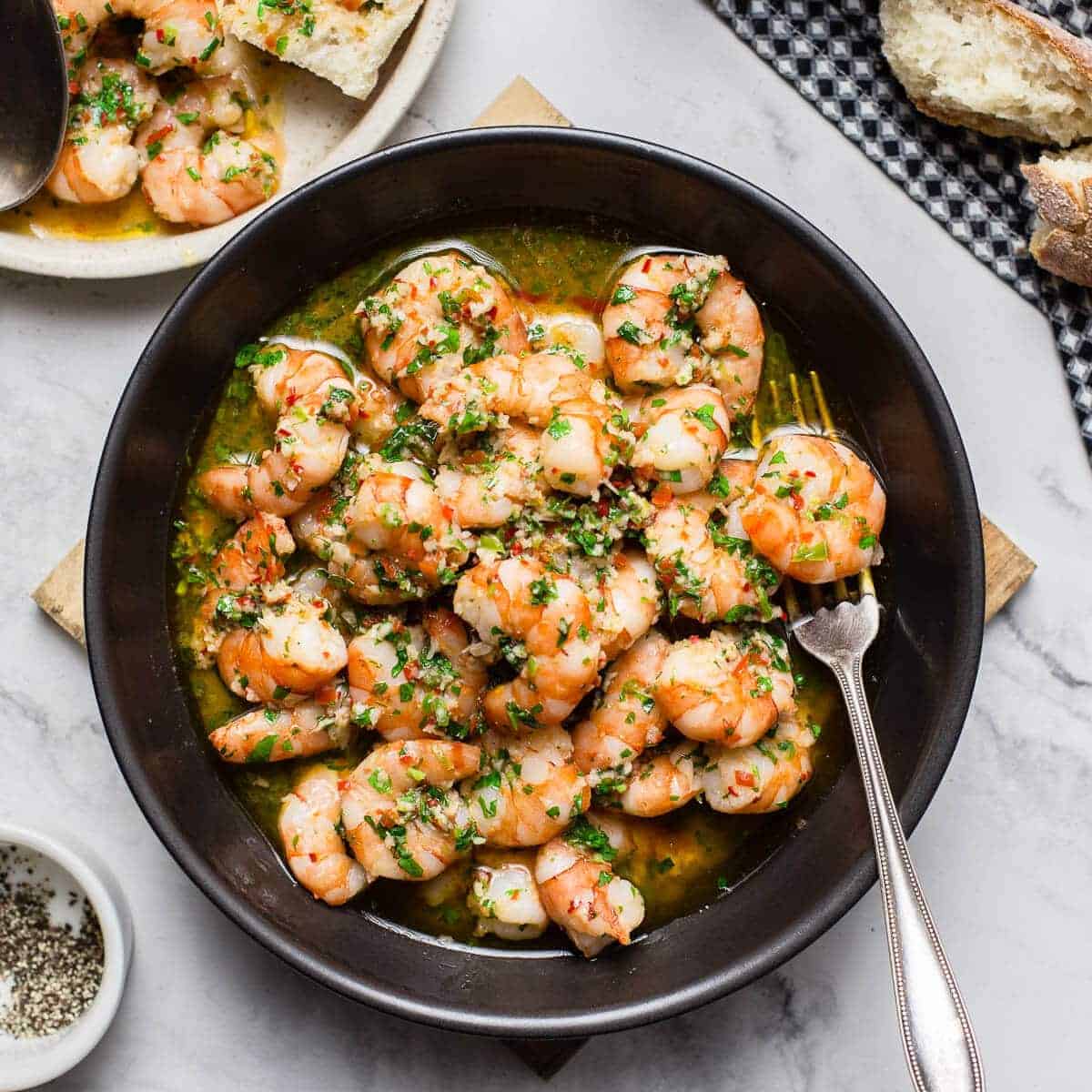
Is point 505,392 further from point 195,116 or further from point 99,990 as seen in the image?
point 99,990

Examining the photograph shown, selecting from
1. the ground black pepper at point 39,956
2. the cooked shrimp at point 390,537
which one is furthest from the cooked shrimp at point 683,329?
the ground black pepper at point 39,956

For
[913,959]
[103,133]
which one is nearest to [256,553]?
[103,133]

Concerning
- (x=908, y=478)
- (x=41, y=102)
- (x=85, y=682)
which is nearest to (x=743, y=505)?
(x=908, y=478)

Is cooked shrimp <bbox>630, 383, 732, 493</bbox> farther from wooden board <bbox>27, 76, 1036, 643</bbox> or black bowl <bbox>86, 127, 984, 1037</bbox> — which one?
wooden board <bbox>27, 76, 1036, 643</bbox>

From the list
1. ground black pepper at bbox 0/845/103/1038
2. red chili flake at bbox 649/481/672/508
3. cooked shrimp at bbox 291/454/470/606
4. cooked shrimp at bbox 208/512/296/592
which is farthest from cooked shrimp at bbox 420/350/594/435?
ground black pepper at bbox 0/845/103/1038

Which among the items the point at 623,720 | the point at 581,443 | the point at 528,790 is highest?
the point at 581,443
